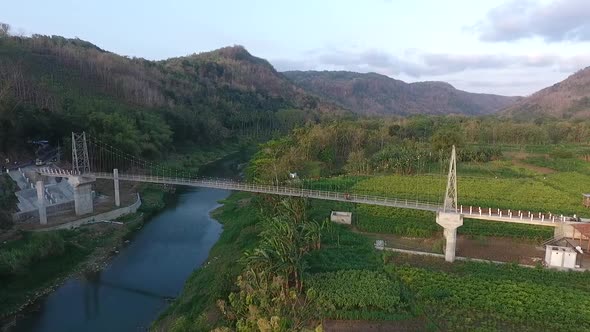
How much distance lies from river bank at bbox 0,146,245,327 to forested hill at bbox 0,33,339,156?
15209 millimetres

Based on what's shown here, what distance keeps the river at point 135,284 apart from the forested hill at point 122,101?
17.2m

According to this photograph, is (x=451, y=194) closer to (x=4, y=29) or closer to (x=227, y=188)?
(x=227, y=188)

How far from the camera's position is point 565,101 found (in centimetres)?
14100

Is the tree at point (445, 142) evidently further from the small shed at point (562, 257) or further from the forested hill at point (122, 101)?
the forested hill at point (122, 101)

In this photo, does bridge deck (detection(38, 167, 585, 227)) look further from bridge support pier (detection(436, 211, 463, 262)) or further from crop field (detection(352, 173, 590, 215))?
crop field (detection(352, 173, 590, 215))

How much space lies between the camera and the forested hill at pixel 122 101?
47.1m

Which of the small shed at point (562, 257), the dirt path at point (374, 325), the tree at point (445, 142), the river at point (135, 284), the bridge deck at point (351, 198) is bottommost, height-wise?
A: the river at point (135, 284)

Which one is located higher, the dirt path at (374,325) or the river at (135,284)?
the dirt path at (374,325)

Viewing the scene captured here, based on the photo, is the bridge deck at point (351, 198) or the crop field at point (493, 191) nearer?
the bridge deck at point (351, 198)

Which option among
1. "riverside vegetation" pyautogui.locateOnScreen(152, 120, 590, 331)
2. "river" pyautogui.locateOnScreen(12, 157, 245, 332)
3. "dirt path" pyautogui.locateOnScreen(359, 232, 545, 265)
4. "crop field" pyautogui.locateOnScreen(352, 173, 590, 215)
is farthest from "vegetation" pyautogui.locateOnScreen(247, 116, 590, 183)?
"dirt path" pyautogui.locateOnScreen(359, 232, 545, 265)

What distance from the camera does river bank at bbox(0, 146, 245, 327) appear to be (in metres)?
23.4

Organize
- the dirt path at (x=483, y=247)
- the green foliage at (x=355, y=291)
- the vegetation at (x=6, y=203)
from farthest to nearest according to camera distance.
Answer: the vegetation at (x=6, y=203) → the dirt path at (x=483, y=247) → the green foliage at (x=355, y=291)

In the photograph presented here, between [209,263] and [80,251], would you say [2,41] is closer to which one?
[80,251]

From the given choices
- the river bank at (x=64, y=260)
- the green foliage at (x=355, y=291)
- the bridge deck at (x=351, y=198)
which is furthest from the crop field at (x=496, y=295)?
the river bank at (x=64, y=260)
